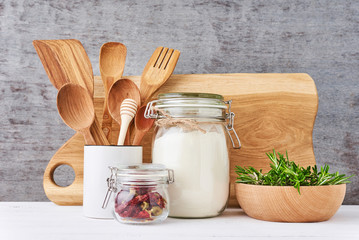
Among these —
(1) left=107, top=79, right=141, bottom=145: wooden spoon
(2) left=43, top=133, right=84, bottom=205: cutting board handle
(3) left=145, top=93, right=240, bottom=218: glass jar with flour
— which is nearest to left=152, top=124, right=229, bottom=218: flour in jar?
(3) left=145, top=93, right=240, bottom=218: glass jar with flour

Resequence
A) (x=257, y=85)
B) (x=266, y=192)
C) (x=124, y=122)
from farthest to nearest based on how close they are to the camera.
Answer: (x=257, y=85) → (x=124, y=122) → (x=266, y=192)

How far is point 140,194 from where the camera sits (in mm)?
624

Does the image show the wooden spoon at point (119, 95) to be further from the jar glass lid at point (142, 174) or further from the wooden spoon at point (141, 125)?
the jar glass lid at point (142, 174)

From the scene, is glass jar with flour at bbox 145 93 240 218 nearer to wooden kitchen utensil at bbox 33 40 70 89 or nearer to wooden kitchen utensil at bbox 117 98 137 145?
wooden kitchen utensil at bbox 117 98 137 145

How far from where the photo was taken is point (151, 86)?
0.85 metres

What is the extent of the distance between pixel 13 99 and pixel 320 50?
0.83 meters

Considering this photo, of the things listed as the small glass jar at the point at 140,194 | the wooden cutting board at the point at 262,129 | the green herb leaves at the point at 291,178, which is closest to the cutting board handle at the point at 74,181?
the wooden cutting board at the point at 262,129

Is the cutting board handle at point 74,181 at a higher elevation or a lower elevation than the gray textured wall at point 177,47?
lower

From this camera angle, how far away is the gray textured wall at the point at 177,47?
98 centimetres

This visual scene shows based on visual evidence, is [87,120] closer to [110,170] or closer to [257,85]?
[110,170]

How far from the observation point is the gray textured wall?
38.6 inches

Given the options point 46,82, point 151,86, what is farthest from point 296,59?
point 46,82

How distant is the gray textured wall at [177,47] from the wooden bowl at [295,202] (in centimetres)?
35

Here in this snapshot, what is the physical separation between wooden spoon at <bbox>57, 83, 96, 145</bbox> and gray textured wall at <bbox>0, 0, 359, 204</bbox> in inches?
8.6
